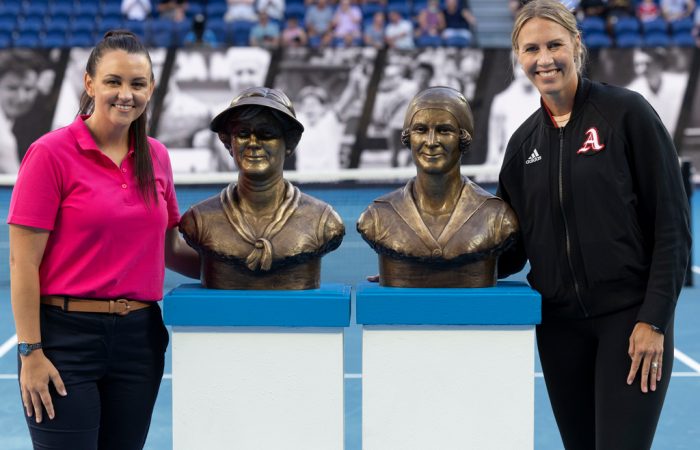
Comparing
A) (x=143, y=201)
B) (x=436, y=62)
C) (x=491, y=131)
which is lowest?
(x=143, y=201)

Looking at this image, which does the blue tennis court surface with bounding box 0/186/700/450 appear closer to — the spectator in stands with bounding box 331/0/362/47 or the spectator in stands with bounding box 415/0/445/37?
the spectator in stands with bounding box 331/0/362/47

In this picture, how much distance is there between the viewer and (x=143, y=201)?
3.39 meters

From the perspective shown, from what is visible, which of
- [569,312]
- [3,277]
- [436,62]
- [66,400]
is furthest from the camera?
[436,62]

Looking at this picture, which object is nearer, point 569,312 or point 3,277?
point 569,312

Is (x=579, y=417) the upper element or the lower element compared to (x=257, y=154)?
lower

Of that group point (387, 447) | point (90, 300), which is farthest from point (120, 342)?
point (387, 447)

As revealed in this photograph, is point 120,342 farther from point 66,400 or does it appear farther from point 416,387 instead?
point 416,387

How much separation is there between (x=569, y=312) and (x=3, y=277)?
27.4ft

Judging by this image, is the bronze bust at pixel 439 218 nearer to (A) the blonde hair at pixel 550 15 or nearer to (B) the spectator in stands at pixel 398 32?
(A) the blonde hair at pixel 550 15

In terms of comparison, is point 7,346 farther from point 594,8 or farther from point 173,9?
point 594,8

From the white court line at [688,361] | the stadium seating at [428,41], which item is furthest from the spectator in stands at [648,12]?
the white court line at [688,361]

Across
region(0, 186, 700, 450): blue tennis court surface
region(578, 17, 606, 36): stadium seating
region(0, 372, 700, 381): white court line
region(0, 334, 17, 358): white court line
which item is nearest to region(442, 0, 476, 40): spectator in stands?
region(578, 17, 606, 36): stadium seating

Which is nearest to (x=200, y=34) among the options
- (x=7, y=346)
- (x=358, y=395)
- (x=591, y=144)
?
(x=7, y=346)

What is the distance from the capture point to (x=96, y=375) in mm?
3363
